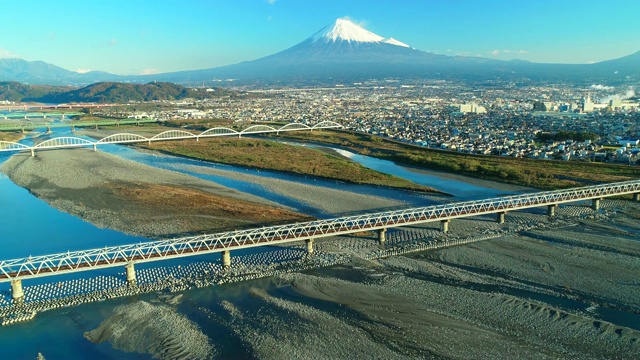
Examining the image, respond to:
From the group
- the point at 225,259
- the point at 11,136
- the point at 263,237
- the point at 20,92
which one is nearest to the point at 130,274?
the point at 225,259

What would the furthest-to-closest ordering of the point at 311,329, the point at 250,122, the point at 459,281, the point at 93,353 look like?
the point at 250,122
the point at 459,281
the point at 311,329
the point at 93,353

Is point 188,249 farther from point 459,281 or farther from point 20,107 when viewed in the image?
point 20,107

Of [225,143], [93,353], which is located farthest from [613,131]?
[93,353]

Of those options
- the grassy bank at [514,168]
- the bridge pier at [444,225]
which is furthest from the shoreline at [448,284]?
the grassy bank at [514,168]

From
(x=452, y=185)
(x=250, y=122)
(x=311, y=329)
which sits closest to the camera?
(x=311, y=329)

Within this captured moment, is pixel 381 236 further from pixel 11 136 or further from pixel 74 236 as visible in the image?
pixel 11 136

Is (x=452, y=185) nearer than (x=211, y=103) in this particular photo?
Yes

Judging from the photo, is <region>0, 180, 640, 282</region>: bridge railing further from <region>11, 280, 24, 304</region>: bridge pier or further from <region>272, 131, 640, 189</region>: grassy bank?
<region>272, 131, 640, 189</region>: grassy bank

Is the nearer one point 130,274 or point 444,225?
point 130,274
